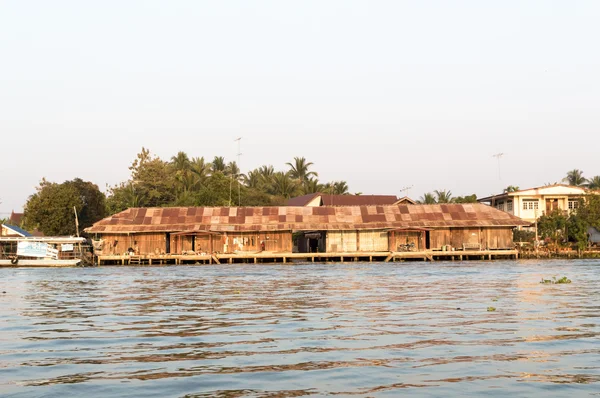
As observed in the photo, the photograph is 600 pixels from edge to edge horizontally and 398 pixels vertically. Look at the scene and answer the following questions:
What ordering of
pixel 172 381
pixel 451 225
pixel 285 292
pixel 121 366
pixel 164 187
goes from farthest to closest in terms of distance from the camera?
pixel 164 187 < pixel 451 225 < pixel 285 292 < pixel 121 366 < pixel 172 381

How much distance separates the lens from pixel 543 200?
7662 centimetres

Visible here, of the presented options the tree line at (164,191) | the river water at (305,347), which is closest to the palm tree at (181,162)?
the tree line at (164,191)

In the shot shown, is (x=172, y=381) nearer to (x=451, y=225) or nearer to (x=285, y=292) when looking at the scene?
(x=285, y=292)

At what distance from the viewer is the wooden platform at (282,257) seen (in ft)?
205

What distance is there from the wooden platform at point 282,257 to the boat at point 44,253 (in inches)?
84.7

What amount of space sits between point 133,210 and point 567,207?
44.6 m

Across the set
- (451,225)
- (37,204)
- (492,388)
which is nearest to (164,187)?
(37,204)

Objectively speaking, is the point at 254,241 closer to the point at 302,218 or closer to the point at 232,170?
the point at 302,218

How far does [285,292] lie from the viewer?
1032 inches

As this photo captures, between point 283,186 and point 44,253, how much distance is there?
3827cm

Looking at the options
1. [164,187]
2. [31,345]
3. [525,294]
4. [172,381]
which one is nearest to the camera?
[172,381]

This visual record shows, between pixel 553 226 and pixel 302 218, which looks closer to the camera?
pixel 302 218

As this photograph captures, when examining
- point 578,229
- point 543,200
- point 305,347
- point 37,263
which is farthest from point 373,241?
point 305,347

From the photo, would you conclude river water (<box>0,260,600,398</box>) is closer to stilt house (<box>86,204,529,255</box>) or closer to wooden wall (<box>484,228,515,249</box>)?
stilt house (<box>86,204,529,255</box>)
